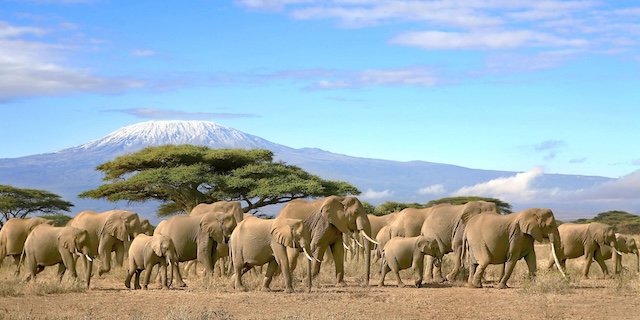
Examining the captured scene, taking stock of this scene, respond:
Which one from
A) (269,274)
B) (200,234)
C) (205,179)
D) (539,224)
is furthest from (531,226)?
(205,179)

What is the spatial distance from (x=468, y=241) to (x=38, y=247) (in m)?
9.41

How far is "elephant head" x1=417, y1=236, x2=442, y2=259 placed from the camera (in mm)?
21281

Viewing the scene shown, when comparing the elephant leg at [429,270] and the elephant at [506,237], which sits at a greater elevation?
the elephant at [506,237]

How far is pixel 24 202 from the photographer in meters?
58.0

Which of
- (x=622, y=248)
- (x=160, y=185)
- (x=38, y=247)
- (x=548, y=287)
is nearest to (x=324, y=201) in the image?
(x=548, y=287)

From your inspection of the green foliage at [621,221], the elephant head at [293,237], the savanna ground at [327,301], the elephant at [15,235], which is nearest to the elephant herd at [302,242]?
the elephant head at [293,237]

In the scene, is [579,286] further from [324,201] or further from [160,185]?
[160,185]

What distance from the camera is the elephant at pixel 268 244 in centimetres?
1931

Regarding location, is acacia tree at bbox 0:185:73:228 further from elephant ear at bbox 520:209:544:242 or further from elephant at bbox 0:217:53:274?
elephant ear at bbox 520:209:544:242

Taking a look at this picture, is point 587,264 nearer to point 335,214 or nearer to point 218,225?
point 335,214

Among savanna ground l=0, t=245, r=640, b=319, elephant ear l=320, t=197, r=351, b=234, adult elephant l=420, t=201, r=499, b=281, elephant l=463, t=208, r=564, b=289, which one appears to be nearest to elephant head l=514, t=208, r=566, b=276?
elephant l=463, t=208, r=564, b=289

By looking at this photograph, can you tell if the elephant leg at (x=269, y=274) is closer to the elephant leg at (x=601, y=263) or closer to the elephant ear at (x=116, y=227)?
the elephant ear at (x=116, y=227)

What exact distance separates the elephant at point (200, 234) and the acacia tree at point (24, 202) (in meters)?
36.0

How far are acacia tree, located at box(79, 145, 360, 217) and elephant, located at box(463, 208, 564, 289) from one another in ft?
85.1
